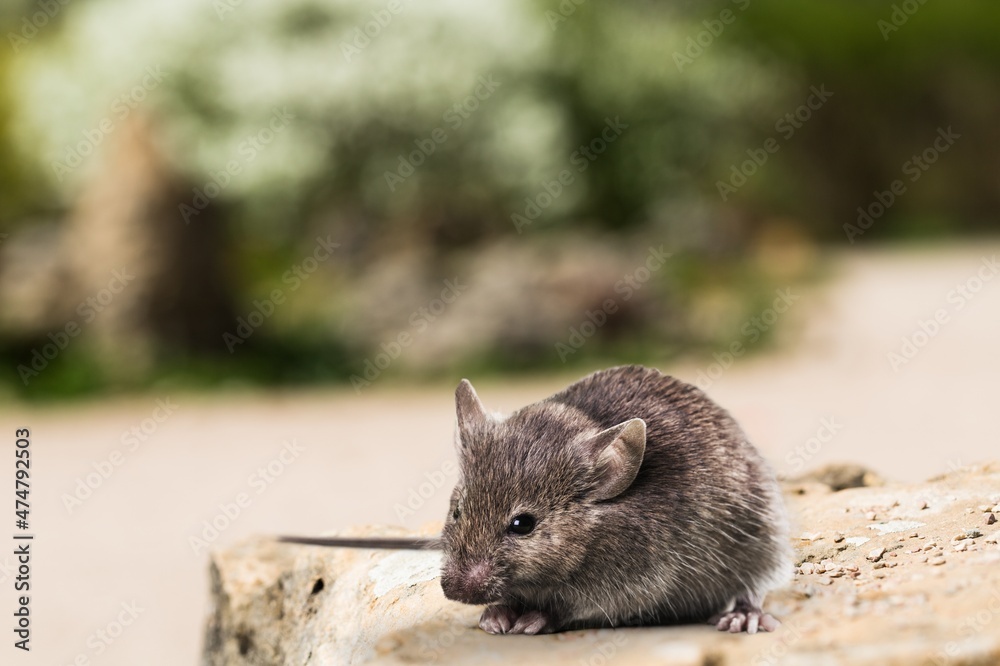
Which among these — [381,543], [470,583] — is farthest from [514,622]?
Result: [381,543]

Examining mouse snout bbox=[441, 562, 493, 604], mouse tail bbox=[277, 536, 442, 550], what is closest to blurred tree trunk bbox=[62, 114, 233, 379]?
mouse tail bbox=[277, 536, 442, 550]

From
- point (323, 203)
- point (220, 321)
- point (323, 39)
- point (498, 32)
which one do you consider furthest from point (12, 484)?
point (498, 32)

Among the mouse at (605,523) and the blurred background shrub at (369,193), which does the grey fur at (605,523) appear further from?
the blurred background shrub at (369,193)

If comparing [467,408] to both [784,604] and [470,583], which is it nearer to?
[470,583]

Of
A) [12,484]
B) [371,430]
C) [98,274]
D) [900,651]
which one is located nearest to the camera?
[900,651]

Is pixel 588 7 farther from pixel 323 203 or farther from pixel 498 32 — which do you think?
pixel 323 203

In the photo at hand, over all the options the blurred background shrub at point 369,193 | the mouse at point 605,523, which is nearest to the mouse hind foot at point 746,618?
the mouse at point 605,523

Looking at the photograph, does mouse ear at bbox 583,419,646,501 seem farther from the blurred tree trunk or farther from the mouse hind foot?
the blurred tree trunk
